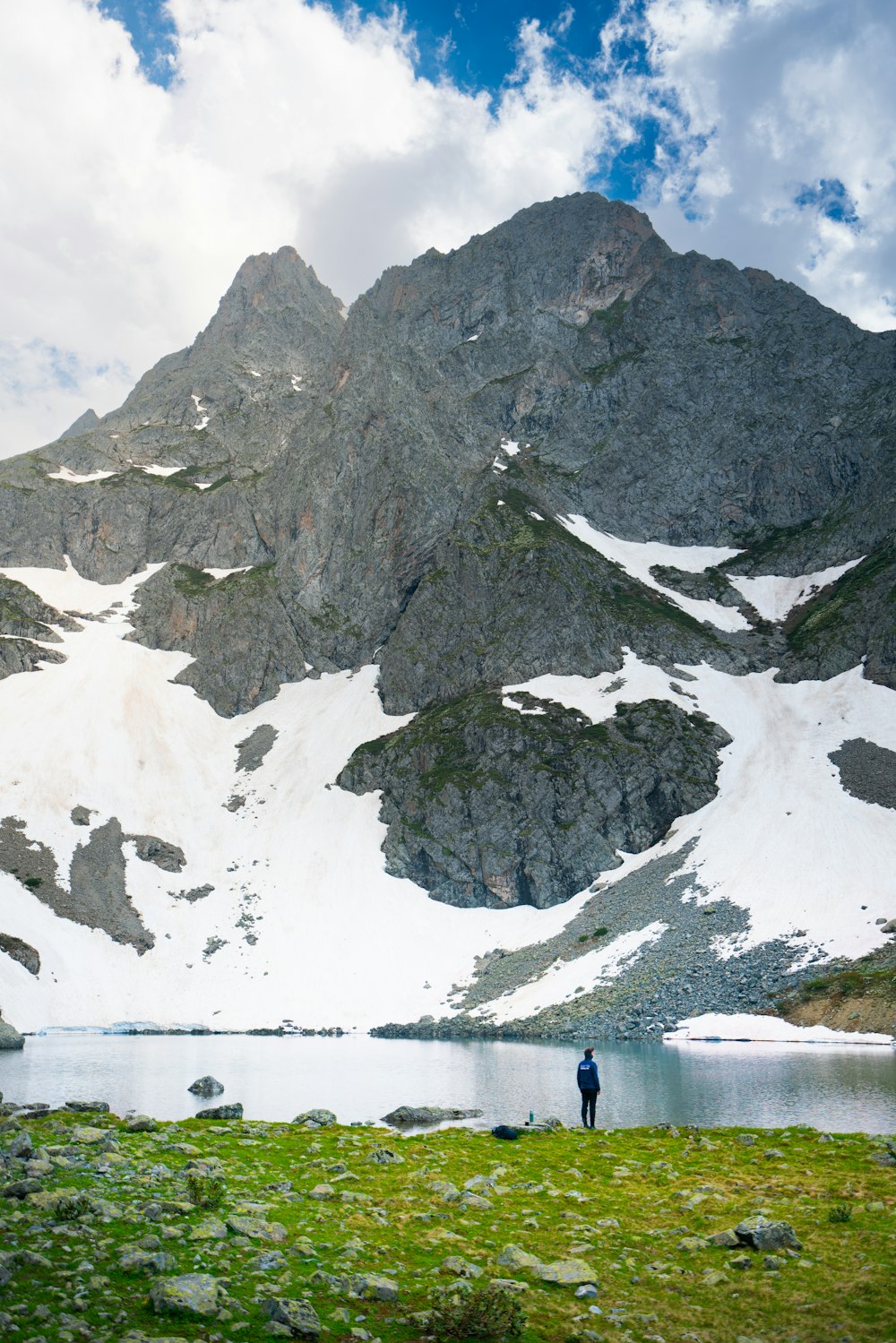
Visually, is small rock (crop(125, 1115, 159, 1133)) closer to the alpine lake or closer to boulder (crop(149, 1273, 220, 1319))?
the alpine lake

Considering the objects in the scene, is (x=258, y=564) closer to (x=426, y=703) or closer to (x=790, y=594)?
(x=426, y=703)

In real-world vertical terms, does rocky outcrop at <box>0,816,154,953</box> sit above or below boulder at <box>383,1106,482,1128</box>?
above

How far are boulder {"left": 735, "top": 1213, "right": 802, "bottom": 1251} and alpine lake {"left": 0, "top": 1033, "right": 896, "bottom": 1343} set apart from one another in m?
0.04

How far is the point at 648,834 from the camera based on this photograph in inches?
4267

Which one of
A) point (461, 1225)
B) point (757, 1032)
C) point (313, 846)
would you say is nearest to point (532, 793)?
point (313, 846)

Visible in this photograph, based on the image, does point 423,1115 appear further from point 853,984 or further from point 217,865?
point 217,865

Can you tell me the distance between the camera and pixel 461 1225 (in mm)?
15141

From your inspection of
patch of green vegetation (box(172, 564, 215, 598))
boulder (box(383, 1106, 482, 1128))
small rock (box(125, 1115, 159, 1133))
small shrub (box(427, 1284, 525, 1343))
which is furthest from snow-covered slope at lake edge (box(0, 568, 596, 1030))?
small shrub (box(427, 1284, 525, 1343))

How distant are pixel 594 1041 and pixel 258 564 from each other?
136 metres

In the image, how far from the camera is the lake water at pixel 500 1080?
30.7 m

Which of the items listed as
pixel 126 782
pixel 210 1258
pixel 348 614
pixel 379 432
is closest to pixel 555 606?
pixel 348 614

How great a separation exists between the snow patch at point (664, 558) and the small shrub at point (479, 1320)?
149m

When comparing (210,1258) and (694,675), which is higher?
(694,675)

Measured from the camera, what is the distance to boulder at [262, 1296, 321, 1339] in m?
9.35
